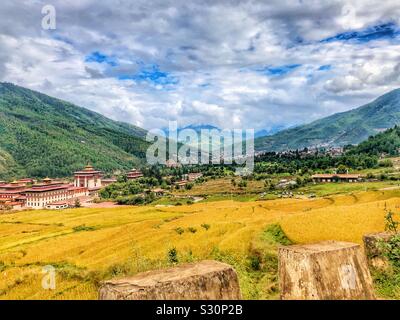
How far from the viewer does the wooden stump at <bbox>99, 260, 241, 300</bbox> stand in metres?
4.55

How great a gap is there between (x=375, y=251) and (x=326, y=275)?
658 cm

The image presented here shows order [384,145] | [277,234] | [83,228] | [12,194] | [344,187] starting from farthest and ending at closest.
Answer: [384,145], [12,194], [344,187], [83,228], [277,234]

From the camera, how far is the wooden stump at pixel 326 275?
18.5ft

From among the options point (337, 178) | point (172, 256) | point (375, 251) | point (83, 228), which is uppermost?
point (337, 178)

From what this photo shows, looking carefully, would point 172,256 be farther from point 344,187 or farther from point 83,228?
point 344,187

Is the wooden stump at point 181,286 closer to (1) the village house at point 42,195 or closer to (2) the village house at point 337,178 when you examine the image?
(2) the village house at point 337,178

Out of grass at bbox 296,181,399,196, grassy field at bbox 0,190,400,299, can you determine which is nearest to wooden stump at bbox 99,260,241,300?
grassy field at bbox 0,190,400,299

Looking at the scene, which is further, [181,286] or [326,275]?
[326,275]

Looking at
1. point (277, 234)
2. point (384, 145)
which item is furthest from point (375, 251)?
point (384, 145)

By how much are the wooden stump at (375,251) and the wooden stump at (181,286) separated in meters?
7.72

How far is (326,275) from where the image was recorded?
573 cm

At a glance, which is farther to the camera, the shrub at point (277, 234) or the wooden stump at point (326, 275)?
the shrub at point (277, 234)

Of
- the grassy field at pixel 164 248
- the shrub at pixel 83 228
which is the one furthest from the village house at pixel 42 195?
the grassy field at pixel 164 248

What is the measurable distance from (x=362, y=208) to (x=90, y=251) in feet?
73.9
